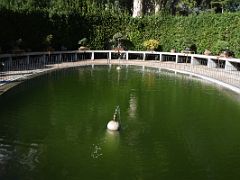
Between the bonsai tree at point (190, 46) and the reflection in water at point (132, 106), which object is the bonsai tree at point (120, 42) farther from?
the reflection in water at point (132, 106)

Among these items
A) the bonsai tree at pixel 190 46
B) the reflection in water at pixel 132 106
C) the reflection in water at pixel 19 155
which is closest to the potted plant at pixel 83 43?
the bonsai tree at pixel 190 46

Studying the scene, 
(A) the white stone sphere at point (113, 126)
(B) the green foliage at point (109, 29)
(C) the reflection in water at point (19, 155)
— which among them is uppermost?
(B) the green foliage at point (109, 29)

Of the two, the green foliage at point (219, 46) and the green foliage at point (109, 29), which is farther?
the green foliage at point (109, 29)

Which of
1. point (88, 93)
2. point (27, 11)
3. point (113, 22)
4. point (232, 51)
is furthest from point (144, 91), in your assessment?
point (113, 22)

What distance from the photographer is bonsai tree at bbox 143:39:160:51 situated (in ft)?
130

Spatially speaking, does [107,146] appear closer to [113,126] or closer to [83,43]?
[113,126]

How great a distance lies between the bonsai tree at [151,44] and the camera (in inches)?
1564

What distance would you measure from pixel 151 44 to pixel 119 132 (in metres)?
24.5

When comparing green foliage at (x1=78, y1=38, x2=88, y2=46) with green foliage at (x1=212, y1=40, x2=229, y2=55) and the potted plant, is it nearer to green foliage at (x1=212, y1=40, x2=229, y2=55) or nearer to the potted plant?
the potted plant

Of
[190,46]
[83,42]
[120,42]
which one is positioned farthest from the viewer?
[120,42]

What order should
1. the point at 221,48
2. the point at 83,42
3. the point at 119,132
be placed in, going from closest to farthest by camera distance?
the point at 119,132 → the point at 221,48 → the point at 83,42

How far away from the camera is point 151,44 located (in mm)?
39688

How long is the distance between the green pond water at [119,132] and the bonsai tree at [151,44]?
1374cm

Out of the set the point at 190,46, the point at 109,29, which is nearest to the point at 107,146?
the point at 190,46
